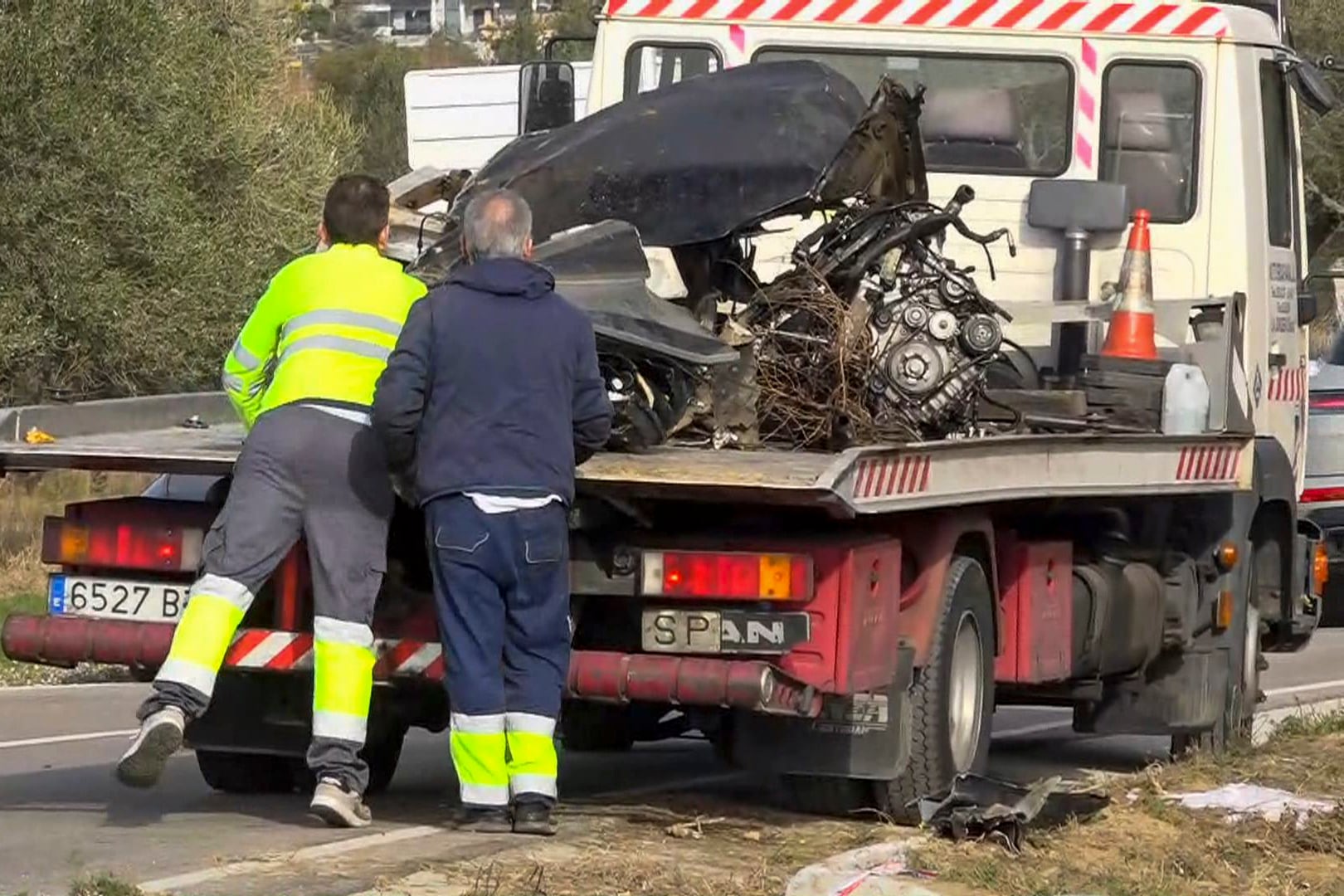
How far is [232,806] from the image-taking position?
28.7 feet

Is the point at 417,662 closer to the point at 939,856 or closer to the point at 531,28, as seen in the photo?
the point at 939,856

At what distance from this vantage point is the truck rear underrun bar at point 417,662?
7500 millimetres

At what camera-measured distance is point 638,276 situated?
8297 mm

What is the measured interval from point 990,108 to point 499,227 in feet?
11.7

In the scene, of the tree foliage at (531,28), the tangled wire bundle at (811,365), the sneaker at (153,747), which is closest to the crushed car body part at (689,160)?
the tangled wire bundle at (811,365)

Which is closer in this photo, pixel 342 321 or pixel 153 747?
pixel 153 747

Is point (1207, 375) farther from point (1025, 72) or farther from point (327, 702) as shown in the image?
point (327, 702)

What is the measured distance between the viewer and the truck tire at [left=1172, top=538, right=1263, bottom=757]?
10.5m

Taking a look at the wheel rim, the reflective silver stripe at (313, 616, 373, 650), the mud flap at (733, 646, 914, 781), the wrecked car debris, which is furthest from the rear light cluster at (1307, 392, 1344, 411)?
the reflective silver stripe at (313, 616, 373, 650)

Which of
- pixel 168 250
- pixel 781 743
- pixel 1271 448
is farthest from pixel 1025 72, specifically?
pixel 168 250

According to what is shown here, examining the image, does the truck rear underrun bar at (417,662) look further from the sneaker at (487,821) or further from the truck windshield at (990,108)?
the truck windshield at (990,108)

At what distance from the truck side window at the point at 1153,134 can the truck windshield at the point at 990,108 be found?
17cm

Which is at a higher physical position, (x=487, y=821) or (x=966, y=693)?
(x=966, y=693)

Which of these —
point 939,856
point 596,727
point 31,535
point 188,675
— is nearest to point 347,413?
point 188,675
